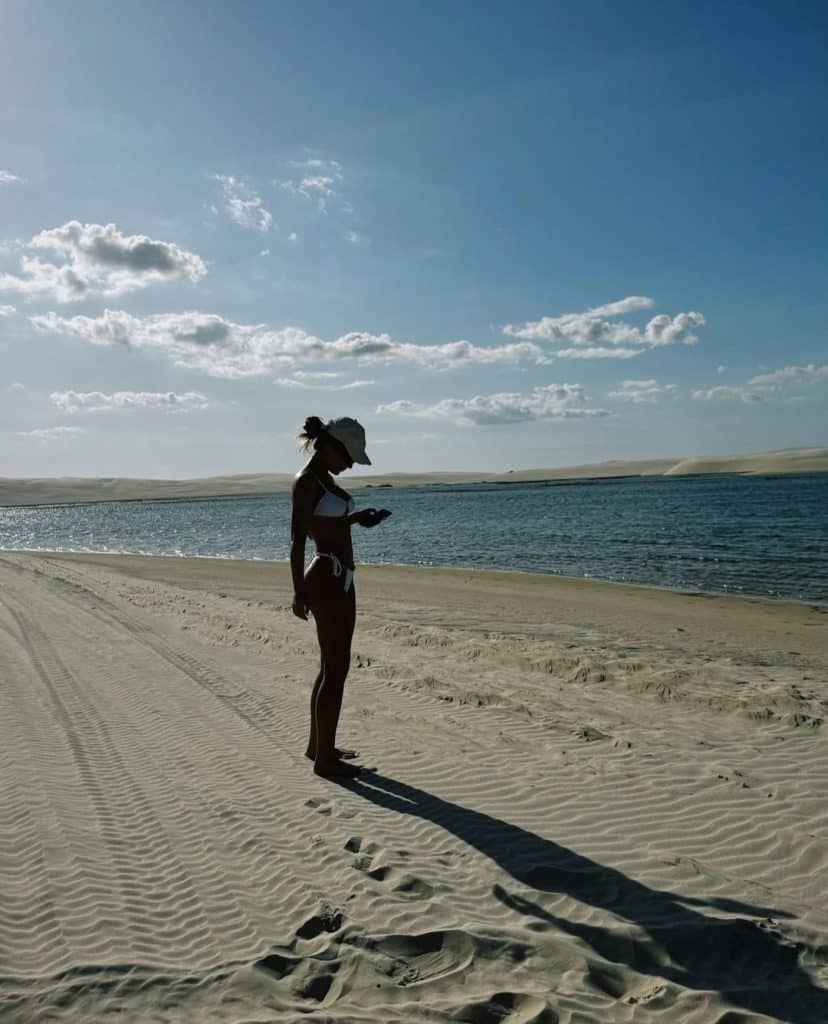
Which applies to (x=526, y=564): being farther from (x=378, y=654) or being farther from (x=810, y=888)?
(x=810, y=888)

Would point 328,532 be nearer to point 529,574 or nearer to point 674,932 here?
point 674,932

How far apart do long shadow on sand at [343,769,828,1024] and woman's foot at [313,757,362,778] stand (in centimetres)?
125

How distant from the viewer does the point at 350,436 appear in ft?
17.5

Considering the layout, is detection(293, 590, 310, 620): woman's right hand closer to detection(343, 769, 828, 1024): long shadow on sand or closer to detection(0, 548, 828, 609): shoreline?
detection(343, 769, 828, 1024): long shadow on sand

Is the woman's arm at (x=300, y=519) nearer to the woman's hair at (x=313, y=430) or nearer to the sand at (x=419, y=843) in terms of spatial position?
the woman's hair at (x=313, y=430)

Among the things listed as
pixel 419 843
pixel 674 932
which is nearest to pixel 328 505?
pixel 419 843

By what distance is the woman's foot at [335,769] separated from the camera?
5719 millimetres

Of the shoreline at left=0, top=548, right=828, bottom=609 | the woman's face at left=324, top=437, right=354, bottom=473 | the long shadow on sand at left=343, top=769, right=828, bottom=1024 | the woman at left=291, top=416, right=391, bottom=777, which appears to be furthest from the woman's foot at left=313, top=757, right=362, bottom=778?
the shoreline at left=0, top=548, right=828, bottom=609

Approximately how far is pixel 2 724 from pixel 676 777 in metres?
5.99

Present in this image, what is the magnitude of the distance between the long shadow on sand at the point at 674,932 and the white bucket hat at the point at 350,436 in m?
2.64

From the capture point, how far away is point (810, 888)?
4027mm

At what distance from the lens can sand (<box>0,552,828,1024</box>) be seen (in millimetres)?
3230

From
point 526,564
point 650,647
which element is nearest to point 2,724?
point 650,647

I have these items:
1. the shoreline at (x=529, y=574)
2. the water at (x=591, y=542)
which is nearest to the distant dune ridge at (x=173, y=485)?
the water at (x=591, y=542)
